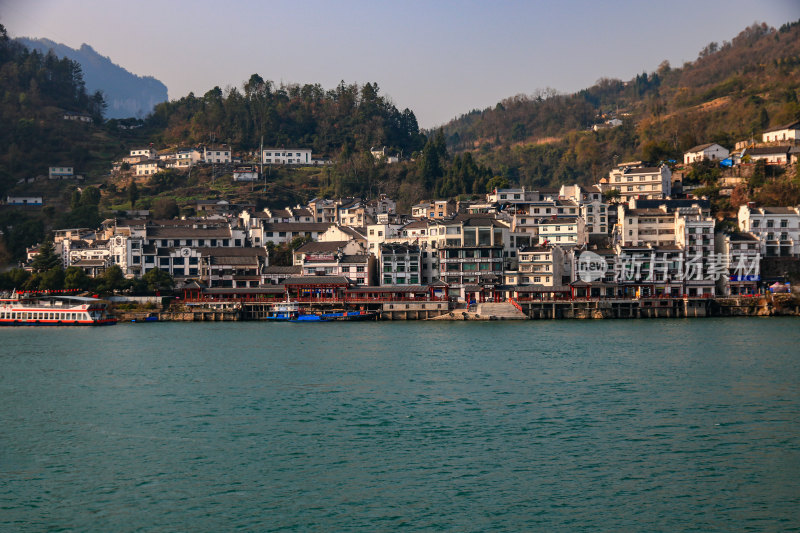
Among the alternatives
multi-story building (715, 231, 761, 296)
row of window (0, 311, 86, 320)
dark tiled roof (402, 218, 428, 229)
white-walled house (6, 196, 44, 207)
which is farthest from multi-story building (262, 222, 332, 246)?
white-walled house (6, 196, 44, 207)

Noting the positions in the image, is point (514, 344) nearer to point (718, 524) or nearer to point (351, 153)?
point (718, 524)

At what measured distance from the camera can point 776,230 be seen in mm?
60938

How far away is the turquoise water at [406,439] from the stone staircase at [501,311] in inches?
623

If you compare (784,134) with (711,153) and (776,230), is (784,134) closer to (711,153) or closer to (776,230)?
(711,153)

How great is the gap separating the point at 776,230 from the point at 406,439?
47.5 m

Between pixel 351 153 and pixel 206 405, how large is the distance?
78623 millimetres

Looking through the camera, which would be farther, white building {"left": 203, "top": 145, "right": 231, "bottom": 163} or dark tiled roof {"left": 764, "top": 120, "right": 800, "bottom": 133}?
white building {"left": 203, "top": 145, "right": 231, "bottom": 163}

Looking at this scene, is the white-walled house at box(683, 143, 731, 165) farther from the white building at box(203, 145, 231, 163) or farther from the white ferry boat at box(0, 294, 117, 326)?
the white building at box(203, 145, 231, 163)

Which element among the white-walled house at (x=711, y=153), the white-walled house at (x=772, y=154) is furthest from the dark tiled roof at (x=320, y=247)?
the white-walled house at (x=772, y=154)

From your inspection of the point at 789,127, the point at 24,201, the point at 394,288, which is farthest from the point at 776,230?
the point at 24,201

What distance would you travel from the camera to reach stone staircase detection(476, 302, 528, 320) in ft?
182

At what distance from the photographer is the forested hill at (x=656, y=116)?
91.5 meters

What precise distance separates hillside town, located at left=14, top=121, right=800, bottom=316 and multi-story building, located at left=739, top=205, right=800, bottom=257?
8cm

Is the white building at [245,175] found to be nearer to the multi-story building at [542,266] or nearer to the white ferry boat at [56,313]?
the white ferry boat at [56,313]
